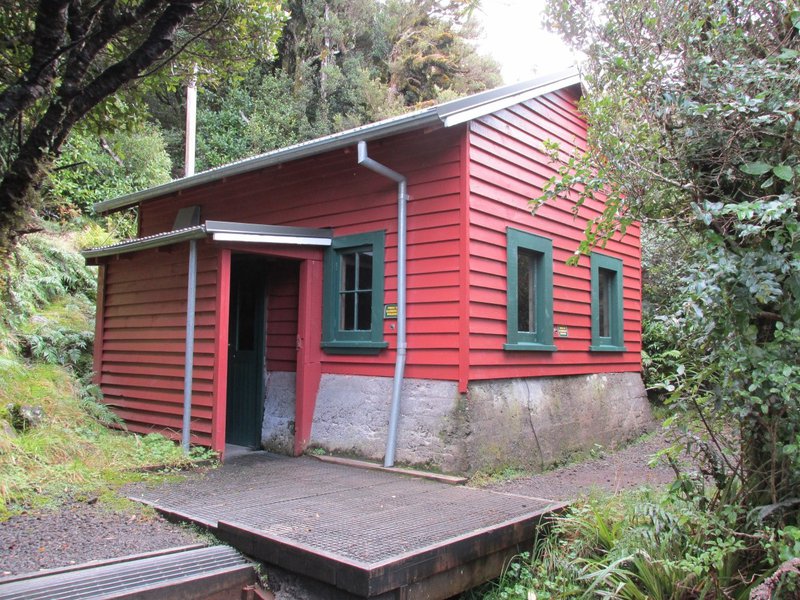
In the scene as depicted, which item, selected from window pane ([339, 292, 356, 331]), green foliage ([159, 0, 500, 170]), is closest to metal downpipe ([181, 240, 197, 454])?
window pane ([339, 292, 356, 331])

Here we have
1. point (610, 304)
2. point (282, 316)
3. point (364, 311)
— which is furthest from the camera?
point (610, 304)

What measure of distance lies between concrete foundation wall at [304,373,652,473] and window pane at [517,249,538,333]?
2.30 feet

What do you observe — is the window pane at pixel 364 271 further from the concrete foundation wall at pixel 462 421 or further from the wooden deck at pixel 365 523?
the wooden deck at pixel 365 523

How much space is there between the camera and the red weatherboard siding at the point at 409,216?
6.43 meters

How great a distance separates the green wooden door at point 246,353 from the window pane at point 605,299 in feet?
16.8

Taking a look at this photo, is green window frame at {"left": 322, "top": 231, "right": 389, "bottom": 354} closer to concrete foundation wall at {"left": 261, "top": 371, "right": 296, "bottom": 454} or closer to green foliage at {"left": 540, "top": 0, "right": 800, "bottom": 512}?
concrete foundation wall at {"left": 261, "top": 371, "right": 296, "bottom": 454}

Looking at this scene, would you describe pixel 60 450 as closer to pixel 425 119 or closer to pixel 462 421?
pixel 462 421

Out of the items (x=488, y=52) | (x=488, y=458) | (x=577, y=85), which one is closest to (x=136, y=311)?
(x=488, y=458)

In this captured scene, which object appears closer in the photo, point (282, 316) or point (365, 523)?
point (365, 523)

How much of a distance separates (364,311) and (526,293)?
2049mm

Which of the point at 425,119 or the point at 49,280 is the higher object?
the point at 425,119

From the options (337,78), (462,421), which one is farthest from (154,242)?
→ (337,78)

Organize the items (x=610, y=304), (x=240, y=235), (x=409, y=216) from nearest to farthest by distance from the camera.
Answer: (x=240, y=235) → (x=409, y=216) → (x=610, y=304)

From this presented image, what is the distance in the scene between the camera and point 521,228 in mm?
7355
